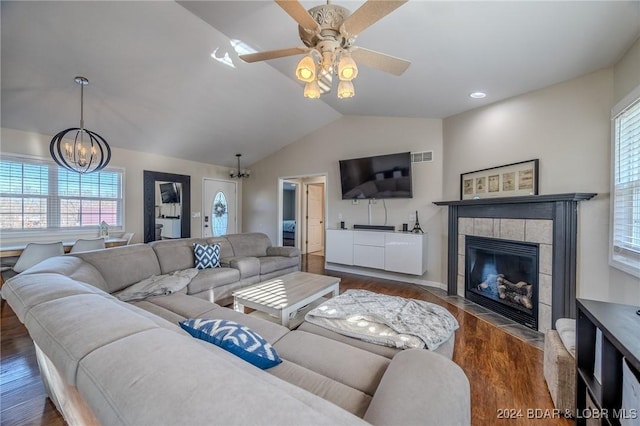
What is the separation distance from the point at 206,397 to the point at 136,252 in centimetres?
294

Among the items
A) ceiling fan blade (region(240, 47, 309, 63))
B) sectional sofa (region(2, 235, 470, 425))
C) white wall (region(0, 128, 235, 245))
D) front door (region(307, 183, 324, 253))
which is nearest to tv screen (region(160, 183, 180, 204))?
white wall (region(0, 128, 235, 245))

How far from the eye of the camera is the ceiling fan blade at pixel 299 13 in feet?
4.66

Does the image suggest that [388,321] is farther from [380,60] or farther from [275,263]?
[275,263]

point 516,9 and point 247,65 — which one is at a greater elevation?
point 247,65

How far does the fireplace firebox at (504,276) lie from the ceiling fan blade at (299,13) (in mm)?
2908

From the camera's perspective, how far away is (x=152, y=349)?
0.70m

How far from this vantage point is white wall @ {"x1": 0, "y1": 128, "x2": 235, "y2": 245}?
142 inches

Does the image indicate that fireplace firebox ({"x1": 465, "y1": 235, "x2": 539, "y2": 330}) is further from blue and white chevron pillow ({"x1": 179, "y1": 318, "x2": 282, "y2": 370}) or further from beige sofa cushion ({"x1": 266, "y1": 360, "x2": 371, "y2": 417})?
blue and white chevron pillow ({"x1": 179, "y1": 318, "x2": 282, "y2": 370})

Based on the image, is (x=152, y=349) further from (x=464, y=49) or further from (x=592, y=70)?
(x=592, y=70)

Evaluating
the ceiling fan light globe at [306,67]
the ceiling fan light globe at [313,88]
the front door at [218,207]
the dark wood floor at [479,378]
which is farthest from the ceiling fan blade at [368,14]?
the front door at [218,207]

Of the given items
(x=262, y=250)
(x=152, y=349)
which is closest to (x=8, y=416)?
(x=152, y=349)

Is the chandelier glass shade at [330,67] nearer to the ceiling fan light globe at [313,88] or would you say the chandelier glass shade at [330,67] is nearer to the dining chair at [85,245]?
the ceiling fan light globe at [313,88]

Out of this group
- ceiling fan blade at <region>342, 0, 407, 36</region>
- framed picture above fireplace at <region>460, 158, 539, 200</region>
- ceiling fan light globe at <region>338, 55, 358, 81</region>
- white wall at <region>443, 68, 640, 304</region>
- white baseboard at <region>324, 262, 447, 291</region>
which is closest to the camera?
ceiling fan blade at <region>342, 0, 407, 36</region>

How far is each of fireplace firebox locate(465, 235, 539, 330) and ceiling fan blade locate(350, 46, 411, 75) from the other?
2.28m
